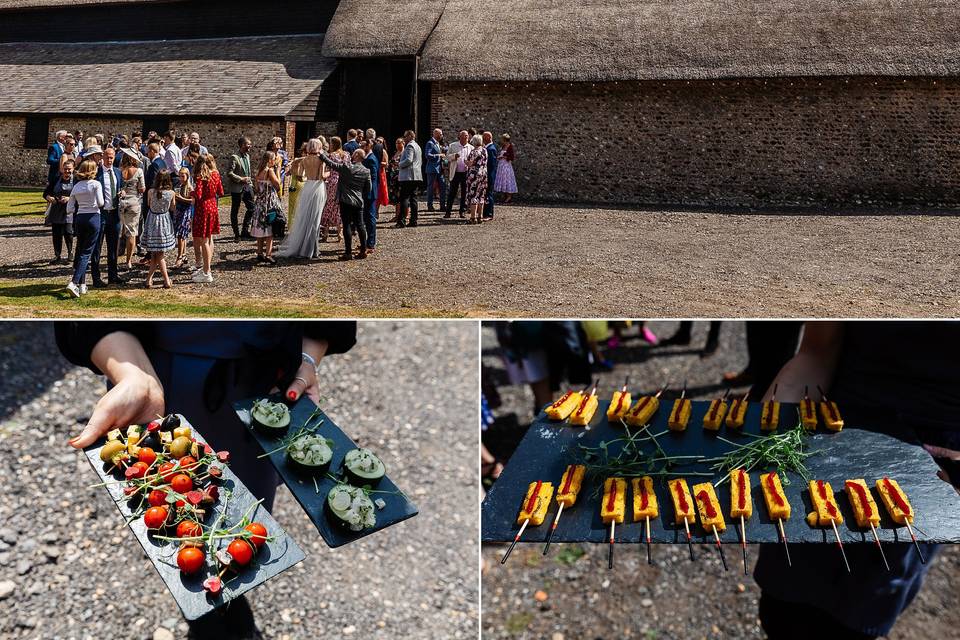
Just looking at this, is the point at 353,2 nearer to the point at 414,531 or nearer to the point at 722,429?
the point at 414,531

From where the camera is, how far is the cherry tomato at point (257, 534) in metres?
2.79

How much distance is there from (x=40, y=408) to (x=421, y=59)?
12.4 meters

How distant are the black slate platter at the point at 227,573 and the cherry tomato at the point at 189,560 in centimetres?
3

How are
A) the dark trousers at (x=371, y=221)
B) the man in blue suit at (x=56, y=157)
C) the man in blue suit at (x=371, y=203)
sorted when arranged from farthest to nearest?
the man in blue suit at (x=56, y=157) < the dark trousers at (x=371, y=221) < the man in blue suit at (x=371, y=203)

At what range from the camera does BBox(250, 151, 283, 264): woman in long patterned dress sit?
9.77m

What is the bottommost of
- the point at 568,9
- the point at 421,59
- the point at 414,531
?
the point at 414,531

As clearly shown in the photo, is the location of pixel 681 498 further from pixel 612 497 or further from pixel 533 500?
pixel 533 500

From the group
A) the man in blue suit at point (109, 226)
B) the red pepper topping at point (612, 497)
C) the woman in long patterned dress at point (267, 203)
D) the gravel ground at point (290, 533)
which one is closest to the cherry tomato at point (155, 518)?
the red pepper topping at point (612, 497)

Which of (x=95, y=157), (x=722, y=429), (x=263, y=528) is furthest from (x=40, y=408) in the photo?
(x=722, y=429)

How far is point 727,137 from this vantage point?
16281mm

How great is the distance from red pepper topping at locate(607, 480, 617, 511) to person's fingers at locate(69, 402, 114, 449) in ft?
6.80

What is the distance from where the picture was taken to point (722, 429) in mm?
3492

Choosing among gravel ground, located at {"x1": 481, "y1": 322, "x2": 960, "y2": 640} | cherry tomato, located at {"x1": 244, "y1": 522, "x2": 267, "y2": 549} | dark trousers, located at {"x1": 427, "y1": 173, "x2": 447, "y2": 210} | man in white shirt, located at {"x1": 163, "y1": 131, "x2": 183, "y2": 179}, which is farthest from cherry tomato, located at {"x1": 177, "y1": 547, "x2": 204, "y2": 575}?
dark trousers, located at {"x1": 427, "y1": 173, "x2": 447, "y2": 210}

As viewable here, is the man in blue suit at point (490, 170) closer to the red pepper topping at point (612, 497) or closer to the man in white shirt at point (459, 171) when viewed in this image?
the man in white shirt at point (459, 171)
